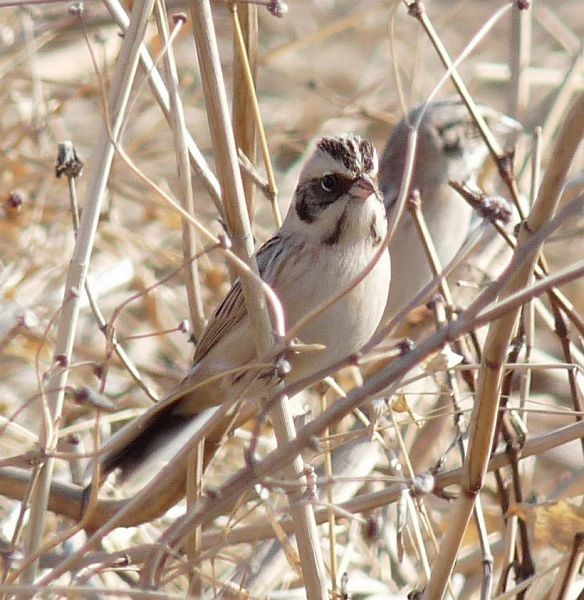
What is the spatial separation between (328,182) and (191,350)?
1.65 meters

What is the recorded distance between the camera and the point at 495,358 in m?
1.73

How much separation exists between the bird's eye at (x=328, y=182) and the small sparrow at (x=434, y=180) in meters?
1.03

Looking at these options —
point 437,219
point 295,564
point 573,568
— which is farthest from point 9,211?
point 573,568

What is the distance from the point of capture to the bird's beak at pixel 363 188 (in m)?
2.54

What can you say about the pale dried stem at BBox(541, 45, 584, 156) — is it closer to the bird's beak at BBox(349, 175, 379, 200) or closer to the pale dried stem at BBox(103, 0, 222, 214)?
the bird's beak at BBox(349, 175, 379, 200)

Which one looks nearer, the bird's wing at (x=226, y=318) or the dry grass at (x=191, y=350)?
the dry grass at (x=191, y=350)

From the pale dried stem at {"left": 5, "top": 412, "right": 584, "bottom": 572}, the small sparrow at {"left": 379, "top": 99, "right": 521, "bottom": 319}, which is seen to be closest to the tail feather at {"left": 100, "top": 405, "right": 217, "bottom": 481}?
the pale dried stem at {"left": 5, "top": 412, "right": 584, "bottom": 572}

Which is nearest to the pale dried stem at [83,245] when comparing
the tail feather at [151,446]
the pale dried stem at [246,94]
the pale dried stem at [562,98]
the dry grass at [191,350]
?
the dry grass at [191,350]

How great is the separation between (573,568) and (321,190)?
1.07m

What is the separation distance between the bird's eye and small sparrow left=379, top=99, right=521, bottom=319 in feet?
3.37

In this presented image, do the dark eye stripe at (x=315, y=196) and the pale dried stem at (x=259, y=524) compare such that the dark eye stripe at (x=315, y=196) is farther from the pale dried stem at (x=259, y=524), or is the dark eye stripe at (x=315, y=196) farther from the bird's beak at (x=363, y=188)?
the pale dried stem at (x=259, y=524)

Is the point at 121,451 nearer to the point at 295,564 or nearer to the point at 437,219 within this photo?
the point at 295,564

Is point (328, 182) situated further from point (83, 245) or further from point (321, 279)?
point (83, 245)

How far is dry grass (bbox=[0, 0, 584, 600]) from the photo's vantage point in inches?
69.0
